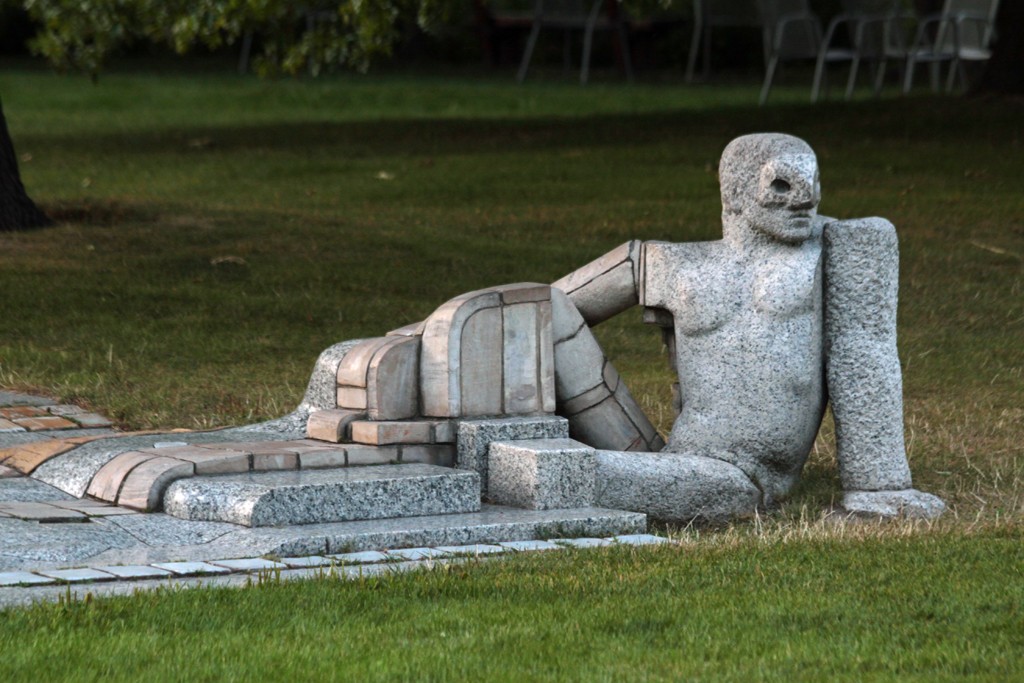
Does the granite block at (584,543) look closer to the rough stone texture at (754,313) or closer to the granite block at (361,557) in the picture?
the granite block at (361,557)

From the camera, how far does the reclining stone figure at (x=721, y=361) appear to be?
5.94 m

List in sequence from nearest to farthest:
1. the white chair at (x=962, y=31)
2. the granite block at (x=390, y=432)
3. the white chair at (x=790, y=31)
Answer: the granite block at (x=390, y=432), the white chair at (x=962, y=31), the white chair at (x=790, y=31)

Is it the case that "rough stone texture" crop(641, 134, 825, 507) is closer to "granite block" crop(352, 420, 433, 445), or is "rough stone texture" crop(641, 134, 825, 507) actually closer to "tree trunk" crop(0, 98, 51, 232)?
"granite block" crop(352, 420, 433, 445)

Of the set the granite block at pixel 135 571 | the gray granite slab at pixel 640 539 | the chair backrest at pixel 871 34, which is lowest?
the gray granite slab at pixel 640 539

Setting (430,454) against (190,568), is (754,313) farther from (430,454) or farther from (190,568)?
(190,568)

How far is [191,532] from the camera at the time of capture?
513 centimetres

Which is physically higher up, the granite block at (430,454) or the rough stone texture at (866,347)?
the rough stone texture at (866,347)

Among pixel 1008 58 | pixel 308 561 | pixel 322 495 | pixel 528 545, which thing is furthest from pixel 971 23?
pixel 308 561

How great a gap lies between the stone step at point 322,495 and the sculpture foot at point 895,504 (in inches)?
61.0

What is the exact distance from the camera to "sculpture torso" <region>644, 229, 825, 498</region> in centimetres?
615

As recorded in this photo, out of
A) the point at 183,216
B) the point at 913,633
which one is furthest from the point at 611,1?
the point at 913,633

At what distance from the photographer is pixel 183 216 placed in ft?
42.9

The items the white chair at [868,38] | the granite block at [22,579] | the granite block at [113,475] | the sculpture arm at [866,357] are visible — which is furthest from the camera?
the white chair at [868,38]

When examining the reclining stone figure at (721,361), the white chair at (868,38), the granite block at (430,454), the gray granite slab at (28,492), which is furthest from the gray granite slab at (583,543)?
the white chair at (868,38)
